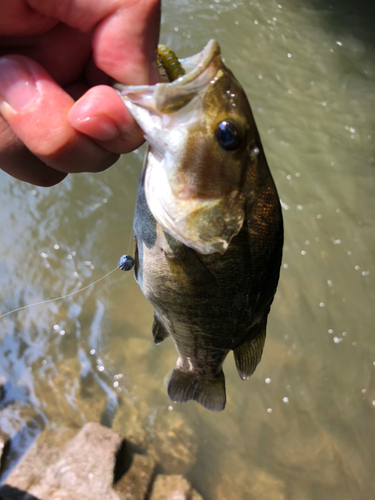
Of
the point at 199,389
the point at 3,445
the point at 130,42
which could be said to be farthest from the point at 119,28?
the point at 3,445

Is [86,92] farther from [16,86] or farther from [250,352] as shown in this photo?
[250,352]

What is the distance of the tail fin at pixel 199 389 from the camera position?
1783mm

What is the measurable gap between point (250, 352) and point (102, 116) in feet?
3.54

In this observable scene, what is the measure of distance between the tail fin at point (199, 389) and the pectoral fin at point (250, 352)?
207mm

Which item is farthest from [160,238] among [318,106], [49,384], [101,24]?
[318,106]

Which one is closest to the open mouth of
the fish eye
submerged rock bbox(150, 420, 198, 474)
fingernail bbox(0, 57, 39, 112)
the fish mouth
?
the fish mouth

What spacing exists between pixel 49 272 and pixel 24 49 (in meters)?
2.65

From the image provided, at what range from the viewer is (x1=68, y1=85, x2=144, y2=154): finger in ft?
3.11

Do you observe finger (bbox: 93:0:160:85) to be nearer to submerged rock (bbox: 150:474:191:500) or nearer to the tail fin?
the tail fin

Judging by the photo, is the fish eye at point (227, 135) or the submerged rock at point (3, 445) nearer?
the fish eye at point (227, 135)

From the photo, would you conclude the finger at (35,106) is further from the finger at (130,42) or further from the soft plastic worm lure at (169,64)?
the soft plastic worm lure at (169,64)

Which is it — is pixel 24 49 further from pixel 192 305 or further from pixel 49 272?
pixel 49 272

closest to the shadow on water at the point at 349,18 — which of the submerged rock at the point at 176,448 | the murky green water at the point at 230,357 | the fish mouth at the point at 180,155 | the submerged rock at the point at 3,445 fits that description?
the murky green water at the point at 230,357

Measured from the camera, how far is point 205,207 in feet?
3.64
